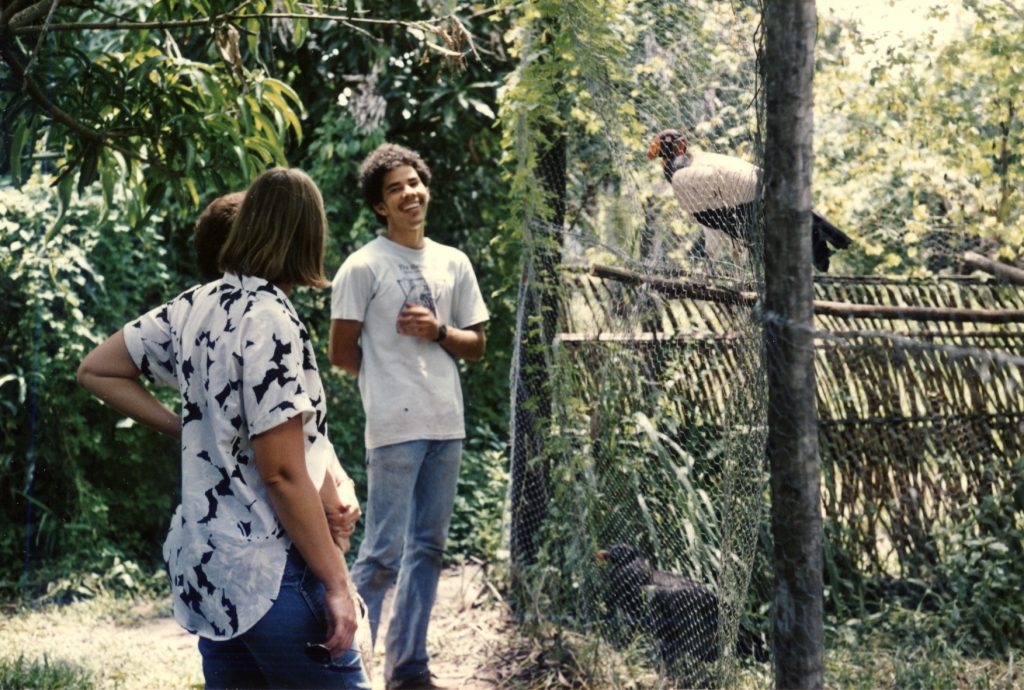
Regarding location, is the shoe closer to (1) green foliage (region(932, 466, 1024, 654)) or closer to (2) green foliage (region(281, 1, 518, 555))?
(1) green foliage (region(932, 466, 1024, 654))

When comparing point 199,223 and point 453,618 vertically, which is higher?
point 199,223

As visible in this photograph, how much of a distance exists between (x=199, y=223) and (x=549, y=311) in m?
1.94

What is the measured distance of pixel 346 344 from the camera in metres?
3.72

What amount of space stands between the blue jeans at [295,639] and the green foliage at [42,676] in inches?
79.4

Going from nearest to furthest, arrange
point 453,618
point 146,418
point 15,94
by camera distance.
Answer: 1. point 146,418
2. point 15,94
3. point 453,618

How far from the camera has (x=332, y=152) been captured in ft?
20.4

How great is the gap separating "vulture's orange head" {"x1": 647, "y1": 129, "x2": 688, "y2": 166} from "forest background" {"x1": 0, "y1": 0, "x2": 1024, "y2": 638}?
13 cm

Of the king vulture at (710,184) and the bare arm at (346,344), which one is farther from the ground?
the king vulture at (710,184)

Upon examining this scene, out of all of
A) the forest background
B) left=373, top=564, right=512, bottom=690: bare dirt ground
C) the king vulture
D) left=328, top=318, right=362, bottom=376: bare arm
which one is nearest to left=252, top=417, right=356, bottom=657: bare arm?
the king vulture

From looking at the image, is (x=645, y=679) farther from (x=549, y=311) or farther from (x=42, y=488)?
(x=42, y=488)

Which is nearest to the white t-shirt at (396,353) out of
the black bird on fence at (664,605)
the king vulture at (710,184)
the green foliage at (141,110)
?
the green foliage at (141,110)

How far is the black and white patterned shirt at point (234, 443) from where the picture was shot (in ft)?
6.44

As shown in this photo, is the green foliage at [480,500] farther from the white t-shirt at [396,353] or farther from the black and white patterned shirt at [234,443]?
the black and white patterned shirt at [234,443]

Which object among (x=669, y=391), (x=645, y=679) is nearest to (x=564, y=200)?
(x=669, y=391)
